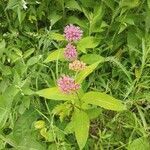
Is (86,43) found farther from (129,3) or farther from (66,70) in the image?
(129,3)

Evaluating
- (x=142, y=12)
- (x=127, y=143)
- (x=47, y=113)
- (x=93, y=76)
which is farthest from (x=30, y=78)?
(x=142, y=12)

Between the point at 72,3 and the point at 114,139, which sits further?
the point at 72,3

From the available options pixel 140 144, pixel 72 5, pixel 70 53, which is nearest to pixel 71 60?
pixel 70 53

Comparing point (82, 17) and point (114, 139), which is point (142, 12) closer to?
point (82, 17)

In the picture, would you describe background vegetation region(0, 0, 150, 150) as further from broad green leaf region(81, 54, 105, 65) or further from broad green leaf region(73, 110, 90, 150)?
broad green leaf region(73, 110, 90, 150)

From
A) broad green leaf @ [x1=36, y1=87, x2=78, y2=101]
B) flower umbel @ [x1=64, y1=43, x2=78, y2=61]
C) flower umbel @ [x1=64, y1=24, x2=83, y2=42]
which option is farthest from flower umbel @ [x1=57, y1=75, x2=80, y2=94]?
flower umbel @ [x1=64, y1=24, x2=83, y2=42]
